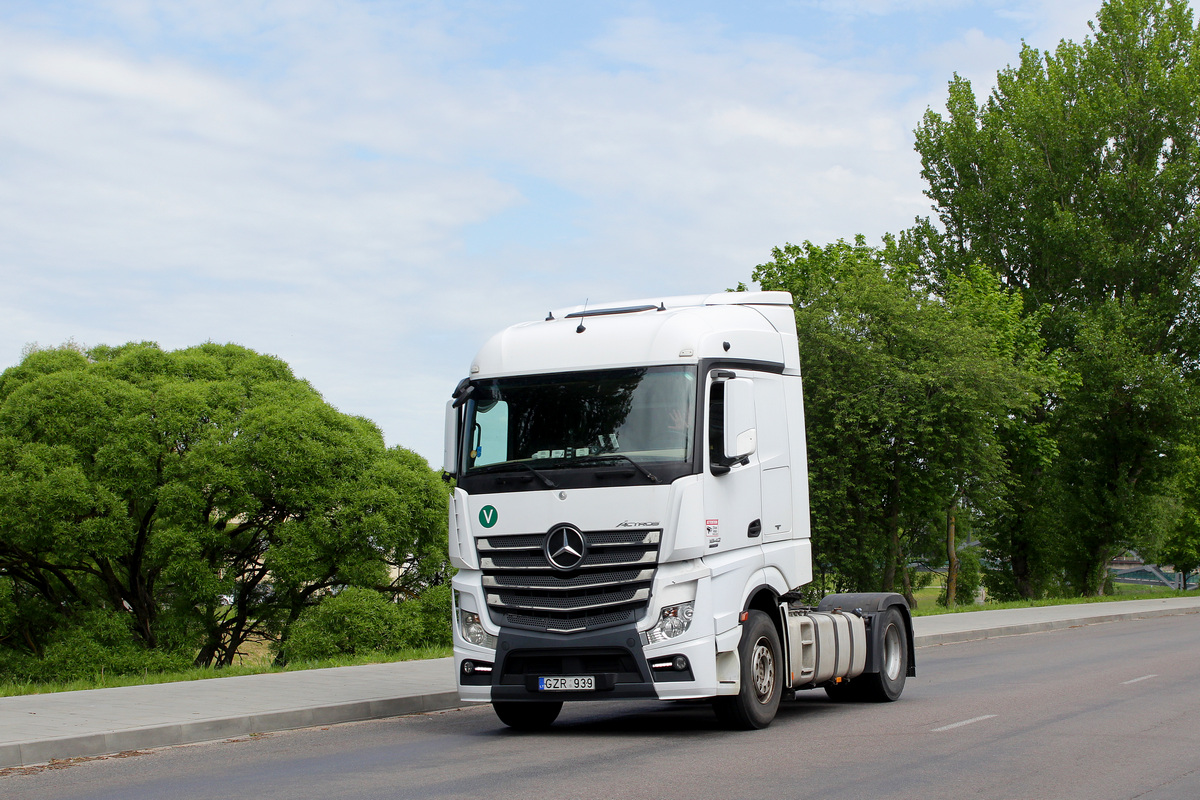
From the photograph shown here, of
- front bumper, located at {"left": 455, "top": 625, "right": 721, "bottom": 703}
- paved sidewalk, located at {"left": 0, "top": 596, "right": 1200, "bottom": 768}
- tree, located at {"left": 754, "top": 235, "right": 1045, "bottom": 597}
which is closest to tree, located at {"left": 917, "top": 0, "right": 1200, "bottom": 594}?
tree, located at {"left": 754, "top": 235, "right": 1045, "bottom": 597}

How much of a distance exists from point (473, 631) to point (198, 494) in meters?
12.8

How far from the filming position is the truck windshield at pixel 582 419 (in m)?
10.0

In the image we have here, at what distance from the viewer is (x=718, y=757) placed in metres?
8.86

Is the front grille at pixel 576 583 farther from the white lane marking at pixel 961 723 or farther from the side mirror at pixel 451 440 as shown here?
the white lane marking at pixel 961 723

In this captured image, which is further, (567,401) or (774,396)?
(774,396)

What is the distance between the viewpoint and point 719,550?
1004 centimetres


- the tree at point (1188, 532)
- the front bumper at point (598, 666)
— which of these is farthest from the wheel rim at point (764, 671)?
the tree at point (1188, 532)

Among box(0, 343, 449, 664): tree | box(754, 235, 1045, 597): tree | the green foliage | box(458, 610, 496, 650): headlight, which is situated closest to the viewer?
box(458, 610, 496, 650): headlight

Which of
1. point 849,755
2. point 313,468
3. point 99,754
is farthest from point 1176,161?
point 99,754

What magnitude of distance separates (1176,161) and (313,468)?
34666 millimetres

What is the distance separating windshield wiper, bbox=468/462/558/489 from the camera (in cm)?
1008

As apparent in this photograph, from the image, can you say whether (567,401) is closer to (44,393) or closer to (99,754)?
(99,754)

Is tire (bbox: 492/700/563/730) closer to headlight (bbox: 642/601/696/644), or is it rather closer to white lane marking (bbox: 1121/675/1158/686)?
headlight (bbox: 642/601/696/644)

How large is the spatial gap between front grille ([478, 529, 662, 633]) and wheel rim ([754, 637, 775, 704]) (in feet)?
4.80
